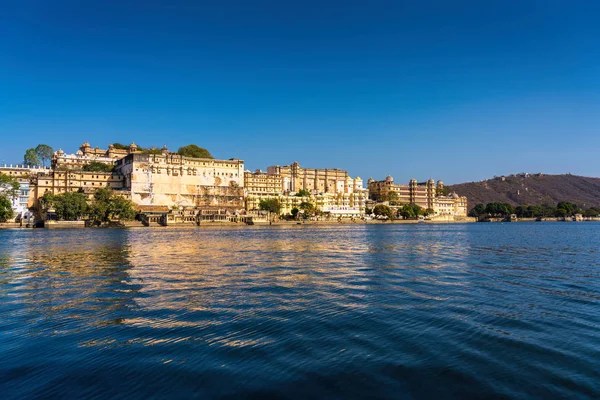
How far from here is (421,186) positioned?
490ft

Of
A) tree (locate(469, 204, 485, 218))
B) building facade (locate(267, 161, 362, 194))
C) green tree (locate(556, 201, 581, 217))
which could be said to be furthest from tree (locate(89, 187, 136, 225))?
green tree (locate(556, 201, 581, 217))

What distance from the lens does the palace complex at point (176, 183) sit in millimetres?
92188

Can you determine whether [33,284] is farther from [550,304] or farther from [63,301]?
[550,304]

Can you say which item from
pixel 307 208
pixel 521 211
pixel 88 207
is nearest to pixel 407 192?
pixel 521 211

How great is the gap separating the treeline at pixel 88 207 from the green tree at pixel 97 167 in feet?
76.3

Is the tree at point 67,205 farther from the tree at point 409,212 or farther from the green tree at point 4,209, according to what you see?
the tree at point 409,212

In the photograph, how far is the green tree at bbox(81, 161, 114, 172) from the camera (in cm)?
10388

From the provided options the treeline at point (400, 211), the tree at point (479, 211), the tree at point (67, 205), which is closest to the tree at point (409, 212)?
the treeline at point (400, 211)

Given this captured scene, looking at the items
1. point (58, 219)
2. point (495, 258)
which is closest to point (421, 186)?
point (58, 219)

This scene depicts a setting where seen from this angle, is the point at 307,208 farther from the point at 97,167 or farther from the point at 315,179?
the point at 97,167

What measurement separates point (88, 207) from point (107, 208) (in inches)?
140

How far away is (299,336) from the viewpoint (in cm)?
820

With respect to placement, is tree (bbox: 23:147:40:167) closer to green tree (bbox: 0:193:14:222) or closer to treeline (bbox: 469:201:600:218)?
green tree (bbox: 0:193:14:222)

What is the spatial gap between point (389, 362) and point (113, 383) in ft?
13.5
